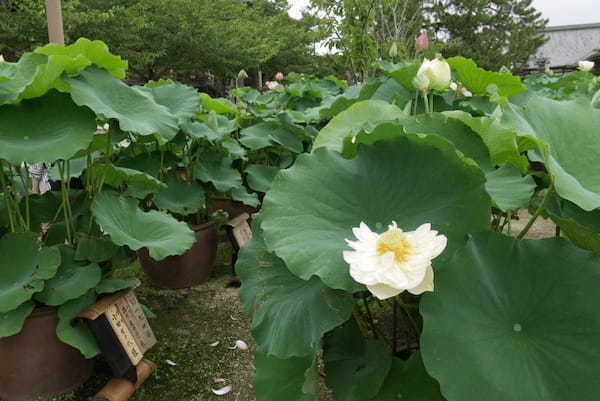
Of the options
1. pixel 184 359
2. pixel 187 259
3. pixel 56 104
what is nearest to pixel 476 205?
pixel 56 104

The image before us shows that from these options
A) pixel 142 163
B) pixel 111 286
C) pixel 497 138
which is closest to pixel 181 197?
pixel 142 163

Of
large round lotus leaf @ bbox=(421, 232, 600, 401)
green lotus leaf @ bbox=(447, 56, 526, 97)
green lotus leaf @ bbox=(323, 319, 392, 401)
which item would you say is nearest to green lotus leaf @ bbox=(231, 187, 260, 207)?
green lotus leaf @ bbox=(447, 56, 526, 97)

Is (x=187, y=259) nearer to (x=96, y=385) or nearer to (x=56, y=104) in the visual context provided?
(x=96, y=385)

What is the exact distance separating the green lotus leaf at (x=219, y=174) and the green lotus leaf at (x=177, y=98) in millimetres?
374

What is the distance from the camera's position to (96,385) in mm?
1335

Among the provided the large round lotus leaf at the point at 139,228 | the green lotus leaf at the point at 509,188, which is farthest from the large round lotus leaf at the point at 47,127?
the green lotus leaf at the point at 509,188

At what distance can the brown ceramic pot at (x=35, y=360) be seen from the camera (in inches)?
47.3

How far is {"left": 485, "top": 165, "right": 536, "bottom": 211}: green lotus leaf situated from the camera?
0.70m

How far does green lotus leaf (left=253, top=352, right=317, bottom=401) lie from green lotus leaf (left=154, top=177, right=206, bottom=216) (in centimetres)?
109

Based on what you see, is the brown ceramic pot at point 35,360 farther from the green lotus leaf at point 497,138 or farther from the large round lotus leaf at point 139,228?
the green lotus leaf at point 497,138

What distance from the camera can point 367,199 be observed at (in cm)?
69

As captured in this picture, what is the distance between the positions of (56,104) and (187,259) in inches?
38.7

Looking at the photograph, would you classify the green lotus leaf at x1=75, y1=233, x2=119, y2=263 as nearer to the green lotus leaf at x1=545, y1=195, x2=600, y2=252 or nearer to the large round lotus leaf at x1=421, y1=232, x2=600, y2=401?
the large round lotus leaf at x1=421, y1=232, x2=600, y2=401

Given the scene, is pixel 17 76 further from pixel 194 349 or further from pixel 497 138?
pixel 497 138
